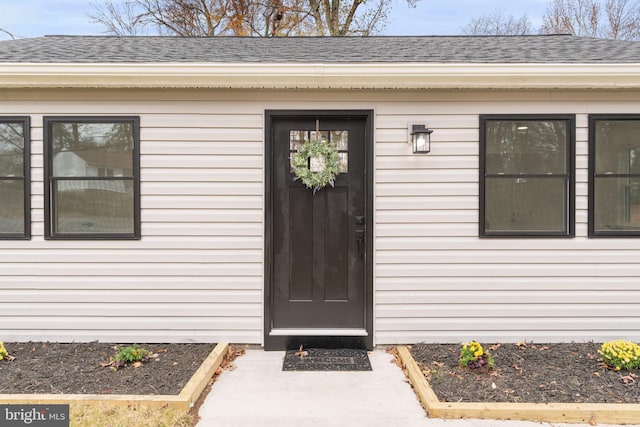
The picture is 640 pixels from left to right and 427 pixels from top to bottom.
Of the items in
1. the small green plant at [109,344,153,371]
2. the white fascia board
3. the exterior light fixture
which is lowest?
the small green plant at [109,344,153,371]

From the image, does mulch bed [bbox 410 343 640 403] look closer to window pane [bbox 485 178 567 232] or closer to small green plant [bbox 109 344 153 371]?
window pane [bbox 485 178 567 232]

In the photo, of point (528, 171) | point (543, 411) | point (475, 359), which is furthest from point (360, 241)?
point (543, 411)

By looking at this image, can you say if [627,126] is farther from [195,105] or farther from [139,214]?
[139,214]

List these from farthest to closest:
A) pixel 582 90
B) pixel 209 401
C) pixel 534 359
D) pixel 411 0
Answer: pixel 411 0 → pixel 582 90 → pixel 534 359 → pixel 209 401

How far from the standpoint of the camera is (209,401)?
2.88m

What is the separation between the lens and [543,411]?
264 centimetres

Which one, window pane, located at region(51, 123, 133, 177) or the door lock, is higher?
window pane, located at region(51, 123, 133, 177)

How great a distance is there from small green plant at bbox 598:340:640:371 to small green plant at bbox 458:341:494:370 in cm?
88

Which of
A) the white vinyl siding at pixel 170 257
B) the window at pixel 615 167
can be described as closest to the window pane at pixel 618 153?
the window at pixel 615 167

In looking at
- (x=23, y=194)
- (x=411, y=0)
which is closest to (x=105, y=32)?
(x=411, y=0)

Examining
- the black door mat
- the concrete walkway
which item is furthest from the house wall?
the concrete walkway

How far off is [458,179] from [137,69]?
9.27ft

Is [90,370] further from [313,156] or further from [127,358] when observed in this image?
[313,156]

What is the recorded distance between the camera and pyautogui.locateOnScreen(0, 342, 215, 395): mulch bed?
114 inches
